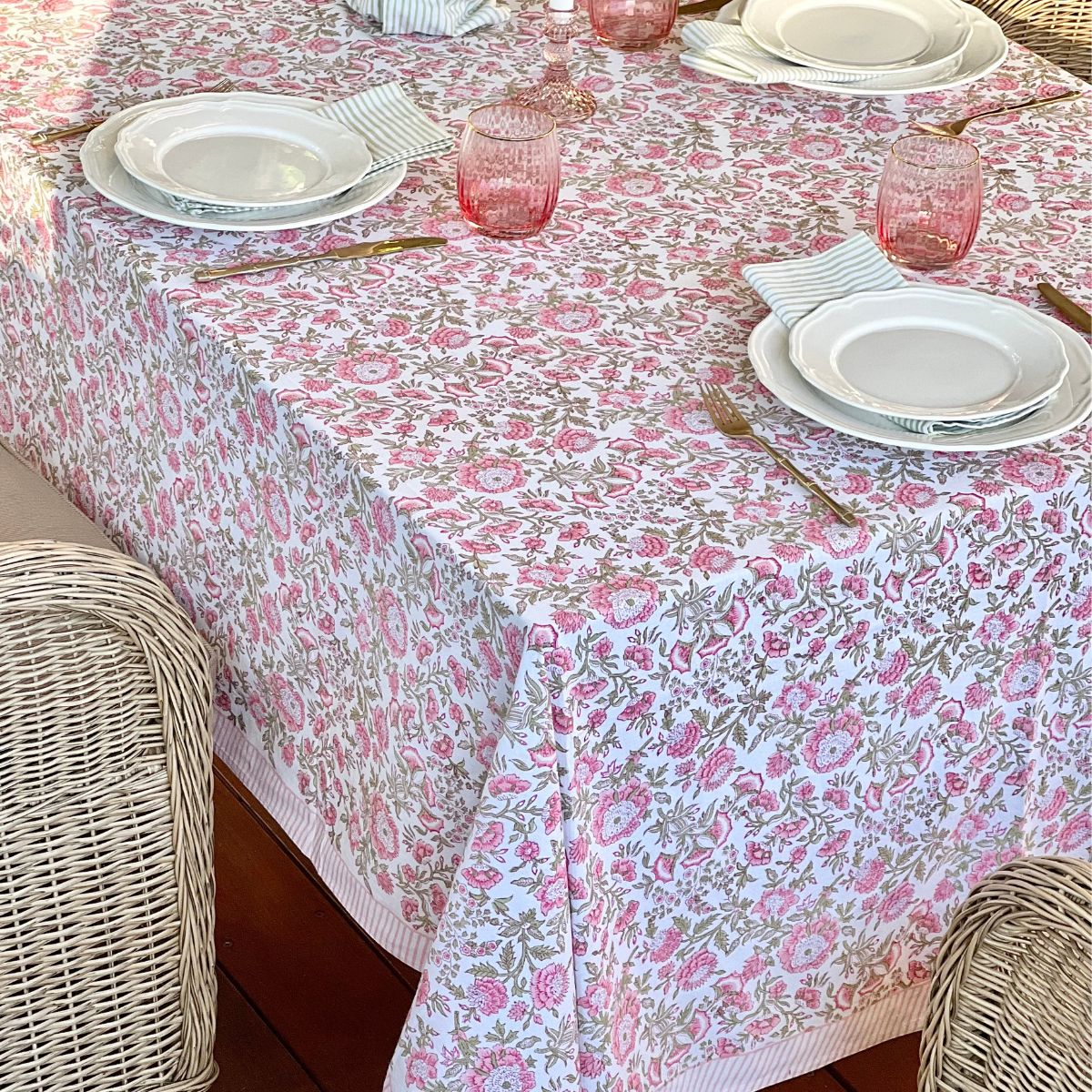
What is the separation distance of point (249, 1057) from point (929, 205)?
111 centimetres

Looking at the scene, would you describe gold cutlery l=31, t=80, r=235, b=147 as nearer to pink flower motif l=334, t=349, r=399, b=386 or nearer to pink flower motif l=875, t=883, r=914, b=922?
pink flower motif l=334, t=349, r=399, b=386

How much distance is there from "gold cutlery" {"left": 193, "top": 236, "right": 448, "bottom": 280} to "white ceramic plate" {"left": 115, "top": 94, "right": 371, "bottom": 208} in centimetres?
6

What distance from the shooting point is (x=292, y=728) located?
1284 mm

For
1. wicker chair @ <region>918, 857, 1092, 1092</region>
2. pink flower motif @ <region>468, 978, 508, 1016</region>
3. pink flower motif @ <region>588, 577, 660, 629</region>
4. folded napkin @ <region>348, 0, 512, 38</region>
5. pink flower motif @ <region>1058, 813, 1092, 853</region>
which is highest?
folded napkin @ <region>348, 0, 512, 38</region>

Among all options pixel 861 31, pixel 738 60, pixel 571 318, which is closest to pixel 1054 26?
pixel 861 31

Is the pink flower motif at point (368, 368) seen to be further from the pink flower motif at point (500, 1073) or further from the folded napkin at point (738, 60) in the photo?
the folded napkin at point (738, 60)

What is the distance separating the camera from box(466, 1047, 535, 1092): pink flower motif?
1.07 meters

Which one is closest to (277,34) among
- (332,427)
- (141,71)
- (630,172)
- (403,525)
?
(141,71)

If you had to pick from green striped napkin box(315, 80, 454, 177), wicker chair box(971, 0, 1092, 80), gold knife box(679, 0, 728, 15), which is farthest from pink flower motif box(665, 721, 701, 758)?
wicker chair box(971, 0, 1092, 80)

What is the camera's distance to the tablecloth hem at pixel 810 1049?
1.23 metres

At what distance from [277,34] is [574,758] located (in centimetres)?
108

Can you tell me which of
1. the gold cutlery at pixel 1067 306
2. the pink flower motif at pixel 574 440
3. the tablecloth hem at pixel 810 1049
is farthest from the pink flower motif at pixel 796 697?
the gold cutlery at pixel 1067 306

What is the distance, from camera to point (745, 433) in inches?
44.9

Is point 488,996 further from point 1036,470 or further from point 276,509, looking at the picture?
point 1036,470
